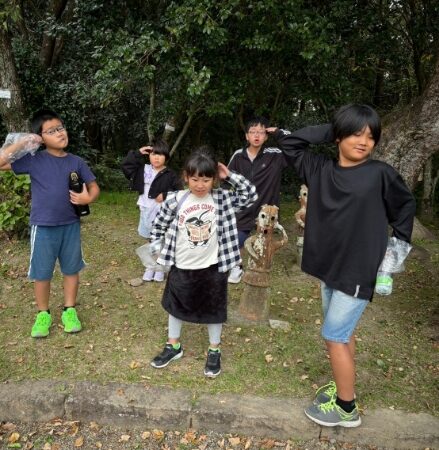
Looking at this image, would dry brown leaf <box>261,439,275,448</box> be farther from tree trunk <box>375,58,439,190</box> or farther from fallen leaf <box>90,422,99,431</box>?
tree trunk <box>375,58,439,190</box>

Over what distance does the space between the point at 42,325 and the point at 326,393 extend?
2436mm

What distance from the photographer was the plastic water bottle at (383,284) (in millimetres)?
2462

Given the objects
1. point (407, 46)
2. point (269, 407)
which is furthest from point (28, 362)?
point (407, 46)

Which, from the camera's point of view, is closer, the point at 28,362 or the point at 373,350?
the point at 28,362

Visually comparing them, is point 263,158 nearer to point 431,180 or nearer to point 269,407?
point 269,407

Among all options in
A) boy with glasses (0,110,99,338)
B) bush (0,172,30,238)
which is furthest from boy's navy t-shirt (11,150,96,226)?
bush (0,172,30,238)

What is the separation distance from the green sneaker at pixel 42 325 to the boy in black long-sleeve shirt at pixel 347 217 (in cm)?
238

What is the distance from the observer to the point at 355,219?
96.7 inches

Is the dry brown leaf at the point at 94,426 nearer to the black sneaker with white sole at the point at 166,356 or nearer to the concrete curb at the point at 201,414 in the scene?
the concrete curb at the point at 201,414

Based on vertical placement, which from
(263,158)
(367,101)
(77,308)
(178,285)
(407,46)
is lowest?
(77,308)

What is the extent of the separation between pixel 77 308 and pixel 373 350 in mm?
2869

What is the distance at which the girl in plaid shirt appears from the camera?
121 inches

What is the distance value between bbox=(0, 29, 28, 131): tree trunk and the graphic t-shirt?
454 centimetres

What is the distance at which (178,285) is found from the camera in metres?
3.20
